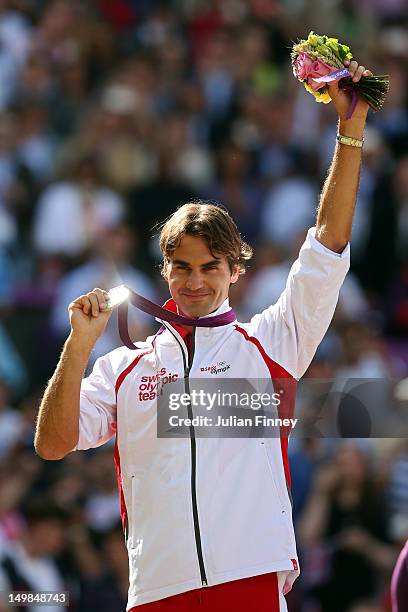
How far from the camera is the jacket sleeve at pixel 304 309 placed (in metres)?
4.39

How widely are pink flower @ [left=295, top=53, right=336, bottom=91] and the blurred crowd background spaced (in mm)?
3037

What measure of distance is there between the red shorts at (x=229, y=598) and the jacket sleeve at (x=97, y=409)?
0.61 metres

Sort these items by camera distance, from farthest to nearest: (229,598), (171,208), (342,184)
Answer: (171,208) < (342,184) < (229,598)

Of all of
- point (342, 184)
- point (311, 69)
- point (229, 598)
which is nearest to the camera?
point (229, 598)

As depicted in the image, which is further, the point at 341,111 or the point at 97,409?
the point at 97,409

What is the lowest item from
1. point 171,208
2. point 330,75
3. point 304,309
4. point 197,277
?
point 304,309

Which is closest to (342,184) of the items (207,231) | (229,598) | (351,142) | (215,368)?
(351,142)

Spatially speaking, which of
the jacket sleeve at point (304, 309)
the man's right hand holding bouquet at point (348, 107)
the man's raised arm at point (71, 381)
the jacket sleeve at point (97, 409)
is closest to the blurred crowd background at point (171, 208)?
the jacket sleeve at point (304, 309)

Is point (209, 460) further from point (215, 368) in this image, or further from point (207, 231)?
point (207, 231)

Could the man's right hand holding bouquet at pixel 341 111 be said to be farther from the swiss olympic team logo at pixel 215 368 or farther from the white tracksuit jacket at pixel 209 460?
the swiss olympic team logo at pixel 215 368

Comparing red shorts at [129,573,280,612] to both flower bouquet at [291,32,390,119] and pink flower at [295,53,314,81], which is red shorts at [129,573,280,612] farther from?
pink flower at [295,53,314,81]

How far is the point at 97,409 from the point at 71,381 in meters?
0.23

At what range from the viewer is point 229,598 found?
4273 millimetres

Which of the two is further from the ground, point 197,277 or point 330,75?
point 330,75
